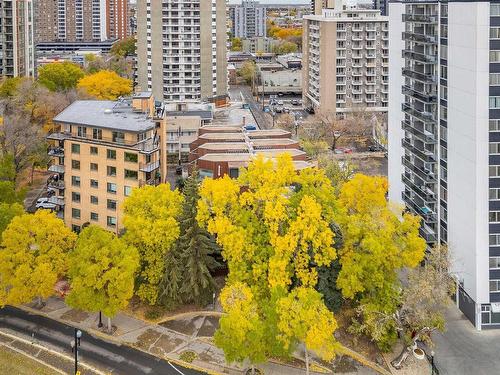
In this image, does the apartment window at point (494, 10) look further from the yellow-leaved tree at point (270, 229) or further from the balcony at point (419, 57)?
the yellow-leaved tree at point (270, 229)

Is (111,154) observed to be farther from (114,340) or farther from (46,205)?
(114,340)

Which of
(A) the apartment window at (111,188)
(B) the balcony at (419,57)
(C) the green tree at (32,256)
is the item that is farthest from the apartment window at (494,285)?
(A) the apartment window at (111,188)

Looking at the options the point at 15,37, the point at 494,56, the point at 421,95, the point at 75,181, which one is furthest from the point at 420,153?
the point at 15,37

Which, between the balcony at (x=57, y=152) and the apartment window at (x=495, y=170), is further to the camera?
the balcony at (x=57, y=152)

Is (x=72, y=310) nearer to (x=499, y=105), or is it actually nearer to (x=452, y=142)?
(x=452, y=142)

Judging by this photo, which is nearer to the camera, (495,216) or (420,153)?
(495,216)
